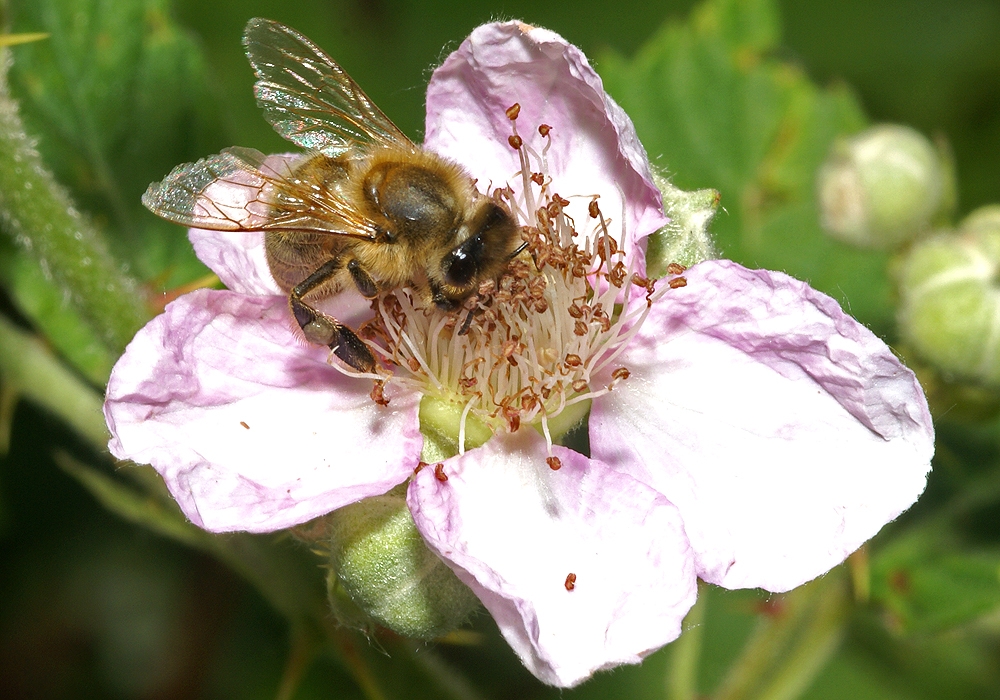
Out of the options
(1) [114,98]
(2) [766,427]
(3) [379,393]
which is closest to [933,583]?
(2) [766,427]

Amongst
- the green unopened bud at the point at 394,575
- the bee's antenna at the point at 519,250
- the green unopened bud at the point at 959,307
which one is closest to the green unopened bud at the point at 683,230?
the bee's antenna at the point at 519,250

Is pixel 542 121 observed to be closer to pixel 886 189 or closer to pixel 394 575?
pixel 394 575

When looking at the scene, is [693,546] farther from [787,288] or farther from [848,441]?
[787,288]

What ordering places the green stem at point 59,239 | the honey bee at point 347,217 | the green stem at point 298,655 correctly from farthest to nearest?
the green stem at point 298,655
the green stem at point 59,239
the honey bee at point 347,217

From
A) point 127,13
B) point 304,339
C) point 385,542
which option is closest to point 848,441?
point 385,542

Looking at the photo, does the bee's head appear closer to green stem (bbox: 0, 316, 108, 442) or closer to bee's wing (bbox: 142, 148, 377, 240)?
bee's wing (bbox: 142, 148, 377, 240)

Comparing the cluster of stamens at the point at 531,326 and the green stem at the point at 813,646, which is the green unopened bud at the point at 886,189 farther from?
the cluster of stamens at the point at 531,326
